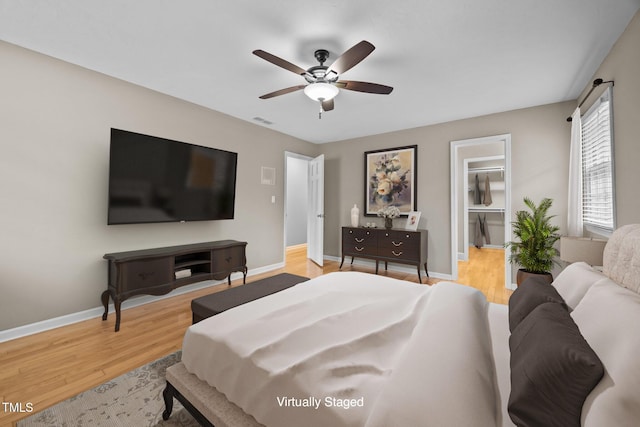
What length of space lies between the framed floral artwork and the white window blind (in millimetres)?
2088

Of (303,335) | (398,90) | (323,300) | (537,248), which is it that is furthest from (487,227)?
(303,335)

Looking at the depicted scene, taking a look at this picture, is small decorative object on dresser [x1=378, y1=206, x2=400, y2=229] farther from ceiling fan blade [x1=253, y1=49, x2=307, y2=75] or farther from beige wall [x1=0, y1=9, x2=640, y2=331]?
ceiling fan blade [x1=253, y1=49, x2=307, y2=75]

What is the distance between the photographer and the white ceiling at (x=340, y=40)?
1881 mm

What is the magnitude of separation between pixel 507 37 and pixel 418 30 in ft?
2.44

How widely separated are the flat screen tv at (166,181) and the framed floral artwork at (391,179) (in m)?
2.51

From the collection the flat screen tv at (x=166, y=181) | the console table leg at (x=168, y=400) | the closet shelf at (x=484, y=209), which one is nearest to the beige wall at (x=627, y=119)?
the console table leg at (x=168, y=400)

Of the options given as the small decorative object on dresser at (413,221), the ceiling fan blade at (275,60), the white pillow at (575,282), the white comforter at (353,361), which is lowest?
the white comforter at (353,361)

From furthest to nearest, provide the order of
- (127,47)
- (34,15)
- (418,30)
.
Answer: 1. (127,47)
2. (418,30)
3. (34,15)

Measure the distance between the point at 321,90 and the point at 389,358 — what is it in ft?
7.38

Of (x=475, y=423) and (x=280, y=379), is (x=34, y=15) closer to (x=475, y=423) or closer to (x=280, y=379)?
(x=280, y=379)

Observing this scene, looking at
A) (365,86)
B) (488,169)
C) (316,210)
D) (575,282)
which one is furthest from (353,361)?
(488,169)

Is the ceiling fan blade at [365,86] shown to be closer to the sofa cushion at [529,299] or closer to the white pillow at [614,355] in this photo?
the sofa cushion at [529,299]

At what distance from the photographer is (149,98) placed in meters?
3.19

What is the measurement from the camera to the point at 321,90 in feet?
8.21
